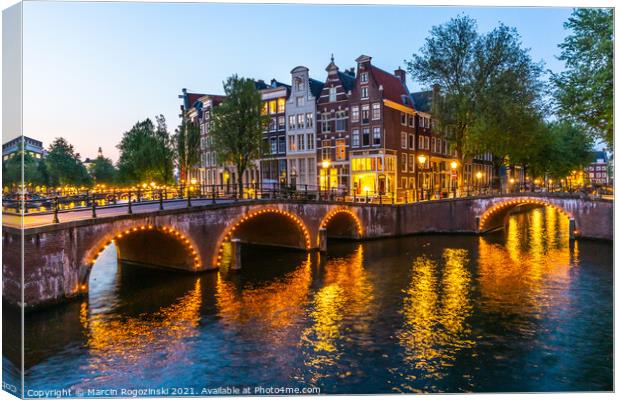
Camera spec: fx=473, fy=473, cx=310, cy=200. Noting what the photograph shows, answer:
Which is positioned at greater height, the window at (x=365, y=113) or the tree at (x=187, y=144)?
the window at (x=365, y=113)

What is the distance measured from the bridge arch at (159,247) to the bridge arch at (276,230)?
13.2 ft

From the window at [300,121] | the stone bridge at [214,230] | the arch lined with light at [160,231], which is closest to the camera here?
the stone bridge at [214,230]

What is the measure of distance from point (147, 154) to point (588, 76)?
39250mm

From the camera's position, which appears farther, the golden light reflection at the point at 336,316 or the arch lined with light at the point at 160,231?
the arch lined with light at the point at 160,231

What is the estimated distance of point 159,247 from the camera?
24.1m

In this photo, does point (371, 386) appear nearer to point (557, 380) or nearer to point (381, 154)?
point (557, 380)

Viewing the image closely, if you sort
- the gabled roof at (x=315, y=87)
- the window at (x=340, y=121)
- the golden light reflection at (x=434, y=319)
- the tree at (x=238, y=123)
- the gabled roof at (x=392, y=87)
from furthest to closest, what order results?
the gabled roof at (x=315, y=87) → the window at (x=340, y=121) → the gabled roof at (x=392, y=87) → the tree at (x=238, y=123) → the golden light reflection at (x=434, y=319)

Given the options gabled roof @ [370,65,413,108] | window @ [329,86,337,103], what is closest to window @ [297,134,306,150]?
window @ [329,86,337,103]

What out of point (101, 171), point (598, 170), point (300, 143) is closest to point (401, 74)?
point (300, 143)

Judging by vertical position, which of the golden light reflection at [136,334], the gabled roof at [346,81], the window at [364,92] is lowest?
the golden light reflection at [136,334]

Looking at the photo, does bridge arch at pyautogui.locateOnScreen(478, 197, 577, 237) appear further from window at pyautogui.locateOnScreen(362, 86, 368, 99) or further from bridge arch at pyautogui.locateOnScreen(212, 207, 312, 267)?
window at pyautogui.locateOnScreen(362, 86, 368, 99)

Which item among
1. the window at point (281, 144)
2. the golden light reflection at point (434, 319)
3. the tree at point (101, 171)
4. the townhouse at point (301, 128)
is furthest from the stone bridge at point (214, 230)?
the tree at point (101, 171)

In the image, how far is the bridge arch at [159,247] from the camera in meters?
21.4

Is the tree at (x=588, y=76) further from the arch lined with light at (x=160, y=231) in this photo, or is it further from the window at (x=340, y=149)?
the window at (x=340, y=149)
